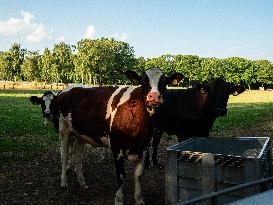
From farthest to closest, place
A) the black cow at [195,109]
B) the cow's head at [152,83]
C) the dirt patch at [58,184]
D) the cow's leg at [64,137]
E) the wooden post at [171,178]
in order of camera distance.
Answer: the black cow at [195,109] → the cow's leg at [64,137] → the dirt patch at [58,184] → the cow's head at [152,83] → the wooden post at [171,178]

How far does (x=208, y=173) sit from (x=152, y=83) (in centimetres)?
201

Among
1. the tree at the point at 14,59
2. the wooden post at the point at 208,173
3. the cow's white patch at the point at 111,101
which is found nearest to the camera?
the wooden post at the point at 208,173

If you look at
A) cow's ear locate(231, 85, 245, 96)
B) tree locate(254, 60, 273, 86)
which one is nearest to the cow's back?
cow's ear locate(231, 85, 245, 96)

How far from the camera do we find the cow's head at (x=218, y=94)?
9875 millimetres

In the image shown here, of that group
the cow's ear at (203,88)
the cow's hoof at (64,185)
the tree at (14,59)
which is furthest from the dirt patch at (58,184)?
the tree at (14,59)

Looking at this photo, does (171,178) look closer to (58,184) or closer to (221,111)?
(221,111)

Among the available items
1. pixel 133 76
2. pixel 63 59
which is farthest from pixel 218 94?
pixel 63 59

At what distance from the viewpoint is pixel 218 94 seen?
33.8 feet

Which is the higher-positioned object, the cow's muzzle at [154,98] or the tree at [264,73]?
the tree at [264,73]

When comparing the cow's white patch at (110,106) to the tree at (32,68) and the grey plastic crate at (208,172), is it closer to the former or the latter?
the grey plastic crate at (208,172)

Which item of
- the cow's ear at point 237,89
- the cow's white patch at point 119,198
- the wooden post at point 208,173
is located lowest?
the cow's white patch at point 119,198

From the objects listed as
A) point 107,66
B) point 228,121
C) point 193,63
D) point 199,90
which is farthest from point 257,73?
point 199,90

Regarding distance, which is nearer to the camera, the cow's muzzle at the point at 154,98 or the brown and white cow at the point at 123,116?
the cow's muzzle at the point at 154,98

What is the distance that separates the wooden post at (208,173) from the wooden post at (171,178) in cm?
61
